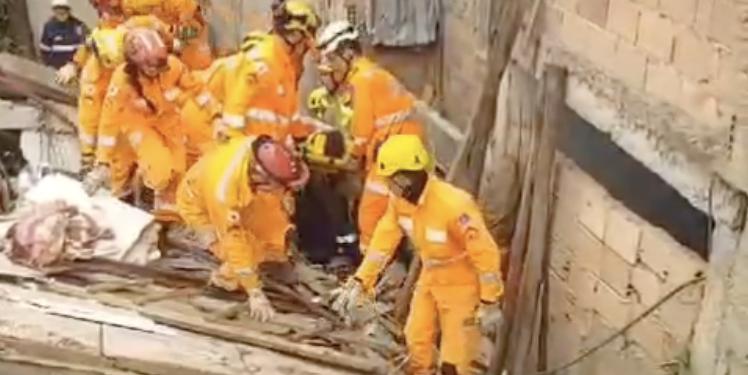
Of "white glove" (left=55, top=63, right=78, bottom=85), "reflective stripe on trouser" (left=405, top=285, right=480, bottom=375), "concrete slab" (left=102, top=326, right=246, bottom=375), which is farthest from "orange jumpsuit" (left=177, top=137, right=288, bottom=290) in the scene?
"white glove" (left=55, top=63, right=78, bottom=85)

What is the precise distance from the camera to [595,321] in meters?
6.58

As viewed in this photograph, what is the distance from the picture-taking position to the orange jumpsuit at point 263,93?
27.5 ft

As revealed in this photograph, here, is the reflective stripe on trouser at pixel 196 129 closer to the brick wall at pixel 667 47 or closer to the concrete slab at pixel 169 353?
the concrete slab at pixel 169 353

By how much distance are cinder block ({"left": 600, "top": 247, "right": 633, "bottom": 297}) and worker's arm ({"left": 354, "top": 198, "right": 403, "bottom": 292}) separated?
4.03ft

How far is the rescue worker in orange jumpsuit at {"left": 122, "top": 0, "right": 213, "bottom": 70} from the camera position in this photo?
34.0 ft

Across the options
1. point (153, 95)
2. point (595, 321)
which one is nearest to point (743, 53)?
point (595, 321)

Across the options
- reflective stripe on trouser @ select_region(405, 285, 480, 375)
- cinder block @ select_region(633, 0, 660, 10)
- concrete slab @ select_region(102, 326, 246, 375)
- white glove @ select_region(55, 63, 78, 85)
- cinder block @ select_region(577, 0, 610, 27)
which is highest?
cinder block @ select_region(633, 0, 660, 10)

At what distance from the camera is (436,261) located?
6.88 m

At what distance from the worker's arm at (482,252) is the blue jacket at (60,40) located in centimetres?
570

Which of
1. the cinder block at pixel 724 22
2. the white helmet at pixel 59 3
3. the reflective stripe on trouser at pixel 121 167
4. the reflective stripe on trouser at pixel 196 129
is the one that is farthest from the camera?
the white helmet at pixel 59 3

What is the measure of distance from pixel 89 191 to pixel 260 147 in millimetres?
1832

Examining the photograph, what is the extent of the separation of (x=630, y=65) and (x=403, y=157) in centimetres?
129

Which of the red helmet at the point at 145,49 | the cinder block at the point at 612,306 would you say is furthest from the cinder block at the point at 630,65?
the red helmet at the point at 145,49

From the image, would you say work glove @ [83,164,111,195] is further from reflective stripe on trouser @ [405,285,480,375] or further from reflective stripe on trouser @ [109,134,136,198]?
reflective stripe on trouser @ [405,285,480,375]
